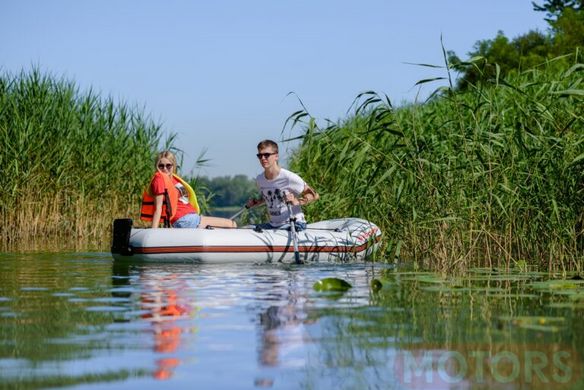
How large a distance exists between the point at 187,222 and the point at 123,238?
84 cm

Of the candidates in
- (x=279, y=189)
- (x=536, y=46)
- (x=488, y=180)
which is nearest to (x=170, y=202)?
(x=279, y=189)

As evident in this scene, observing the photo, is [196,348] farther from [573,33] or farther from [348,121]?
[573,33]

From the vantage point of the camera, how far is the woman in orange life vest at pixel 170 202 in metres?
11.8

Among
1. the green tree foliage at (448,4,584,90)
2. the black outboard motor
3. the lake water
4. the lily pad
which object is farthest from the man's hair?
the green tree foliage at (448,4,584,90)

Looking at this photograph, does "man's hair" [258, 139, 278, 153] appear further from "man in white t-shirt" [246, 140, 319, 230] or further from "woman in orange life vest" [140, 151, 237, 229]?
"woman in orange life vest" [140, 151, 237, 229]

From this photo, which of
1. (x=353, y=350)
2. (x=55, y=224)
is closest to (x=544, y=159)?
(x=353, y=350)

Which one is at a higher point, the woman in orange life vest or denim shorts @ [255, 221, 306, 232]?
the woman in orange life vest

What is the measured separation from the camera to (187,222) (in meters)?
12.3

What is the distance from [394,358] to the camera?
15.6ft

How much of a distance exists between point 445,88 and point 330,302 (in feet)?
10.5

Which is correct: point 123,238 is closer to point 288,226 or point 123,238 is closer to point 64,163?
point 288,226

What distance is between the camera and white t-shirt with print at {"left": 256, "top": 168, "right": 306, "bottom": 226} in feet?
38.4

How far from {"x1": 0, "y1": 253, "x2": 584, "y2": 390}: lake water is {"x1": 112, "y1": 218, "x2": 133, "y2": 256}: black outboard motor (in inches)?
82.8

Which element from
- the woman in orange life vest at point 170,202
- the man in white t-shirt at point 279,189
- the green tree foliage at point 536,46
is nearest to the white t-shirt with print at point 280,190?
the man in white t-shirt at point 279,189
